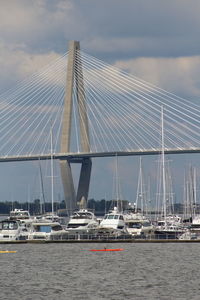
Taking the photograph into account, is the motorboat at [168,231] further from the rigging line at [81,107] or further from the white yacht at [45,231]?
the rigging line at [81,107]

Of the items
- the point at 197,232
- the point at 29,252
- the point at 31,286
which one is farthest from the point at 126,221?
the point at 31,286

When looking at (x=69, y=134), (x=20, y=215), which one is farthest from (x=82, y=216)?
(x=69, y=134)

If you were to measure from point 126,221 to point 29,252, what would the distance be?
13954 millimetres

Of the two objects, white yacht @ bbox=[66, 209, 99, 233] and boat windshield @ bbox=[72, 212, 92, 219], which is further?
boat windshield @ bbox=[72, 212, 92, 219]

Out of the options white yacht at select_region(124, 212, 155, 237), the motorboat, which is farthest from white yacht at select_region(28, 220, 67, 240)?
the motorboat

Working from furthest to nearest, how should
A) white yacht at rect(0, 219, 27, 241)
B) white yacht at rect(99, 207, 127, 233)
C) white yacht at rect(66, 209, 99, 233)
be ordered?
white yacht at rect(66, 209, 99, 233), white yacht at rect(99, 207, 127, 233), white yacht at rect(0, 219, 27, 241)

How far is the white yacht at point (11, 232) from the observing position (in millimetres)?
60500

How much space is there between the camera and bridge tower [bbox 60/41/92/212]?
A: 84.0 m

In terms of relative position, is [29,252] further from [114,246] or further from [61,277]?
[61,277]

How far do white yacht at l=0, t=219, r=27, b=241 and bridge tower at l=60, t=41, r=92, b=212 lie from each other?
2256 cm

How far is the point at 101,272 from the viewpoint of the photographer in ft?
137

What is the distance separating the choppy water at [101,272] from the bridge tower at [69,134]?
27.6m

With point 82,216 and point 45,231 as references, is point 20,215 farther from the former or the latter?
point 45,231

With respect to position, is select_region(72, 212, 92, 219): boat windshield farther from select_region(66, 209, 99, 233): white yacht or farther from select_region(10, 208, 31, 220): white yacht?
select_region(10, 208, 31, 220): white yacht
